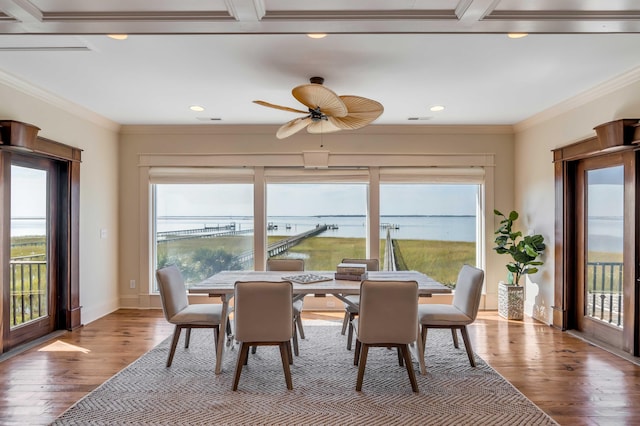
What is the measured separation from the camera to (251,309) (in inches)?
109

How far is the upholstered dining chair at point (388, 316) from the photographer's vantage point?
273cm

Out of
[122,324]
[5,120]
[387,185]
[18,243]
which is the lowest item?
[122,324]

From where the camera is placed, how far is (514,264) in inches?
196

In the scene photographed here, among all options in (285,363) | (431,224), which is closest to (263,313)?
(285,363)

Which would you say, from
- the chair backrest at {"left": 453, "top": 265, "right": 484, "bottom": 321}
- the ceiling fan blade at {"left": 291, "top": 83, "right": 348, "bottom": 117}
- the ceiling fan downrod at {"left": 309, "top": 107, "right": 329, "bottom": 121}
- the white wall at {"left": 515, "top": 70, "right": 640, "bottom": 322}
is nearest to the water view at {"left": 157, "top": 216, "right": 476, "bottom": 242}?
the white wall at {"left": 515, "top": 70, "right": 640, "bottom": 322}

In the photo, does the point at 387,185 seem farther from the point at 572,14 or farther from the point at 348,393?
the point at 572,14

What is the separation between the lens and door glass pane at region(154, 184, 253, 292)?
5.47 m

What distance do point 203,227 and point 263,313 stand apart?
3.06 metres

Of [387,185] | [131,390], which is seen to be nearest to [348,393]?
[131,390]

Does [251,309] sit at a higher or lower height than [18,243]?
lower

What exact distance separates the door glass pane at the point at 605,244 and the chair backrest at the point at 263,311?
3.15 meters

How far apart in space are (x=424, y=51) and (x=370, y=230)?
287 centimetres

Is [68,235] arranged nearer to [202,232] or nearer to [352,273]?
[202,232]

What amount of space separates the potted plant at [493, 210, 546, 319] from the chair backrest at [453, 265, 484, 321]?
1621mm
